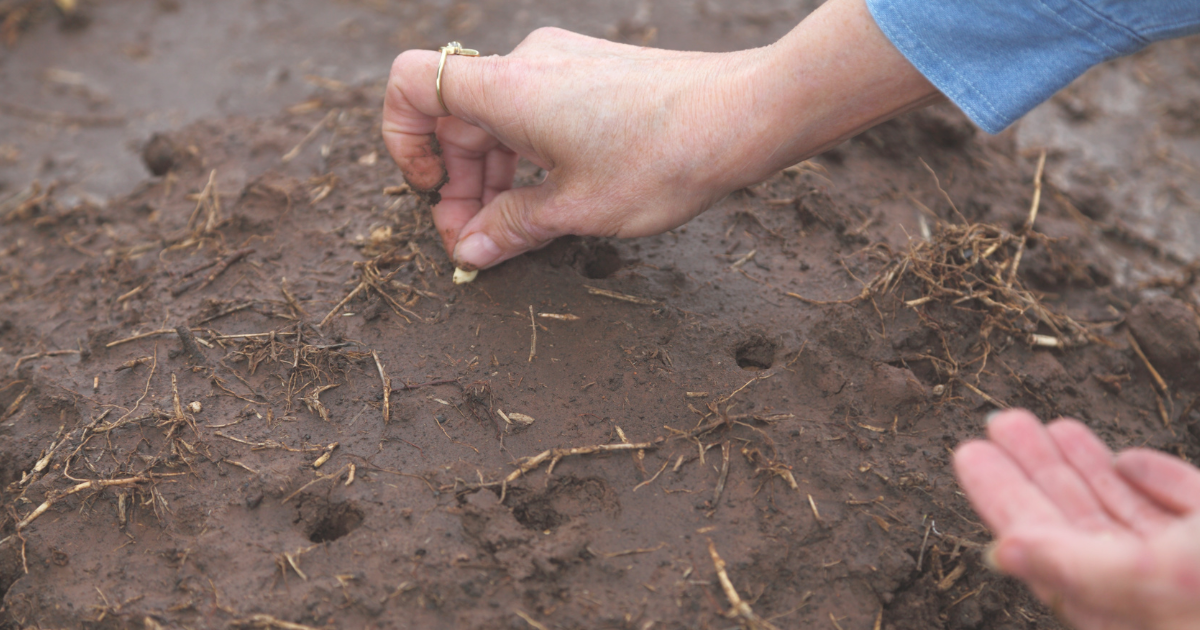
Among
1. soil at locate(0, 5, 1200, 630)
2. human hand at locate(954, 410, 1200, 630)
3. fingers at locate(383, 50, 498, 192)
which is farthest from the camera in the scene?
fingers at locate(383, 50, 498, 192)

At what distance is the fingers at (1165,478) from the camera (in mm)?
1603

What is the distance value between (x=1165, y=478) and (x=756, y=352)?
1.22m

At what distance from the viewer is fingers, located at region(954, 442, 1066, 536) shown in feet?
5.15

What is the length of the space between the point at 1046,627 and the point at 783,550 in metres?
0.78

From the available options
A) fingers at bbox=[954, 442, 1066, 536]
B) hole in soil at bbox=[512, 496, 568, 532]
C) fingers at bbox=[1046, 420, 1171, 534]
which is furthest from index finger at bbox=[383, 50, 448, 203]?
fingers at bbox=[1046, 420, 1171, 534]

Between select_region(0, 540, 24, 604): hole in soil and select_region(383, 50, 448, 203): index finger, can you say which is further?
select_region(383, 50, 448, 203): index finger

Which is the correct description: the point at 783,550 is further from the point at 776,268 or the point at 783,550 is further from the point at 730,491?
the point at 776,268

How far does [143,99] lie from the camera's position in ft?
15.1

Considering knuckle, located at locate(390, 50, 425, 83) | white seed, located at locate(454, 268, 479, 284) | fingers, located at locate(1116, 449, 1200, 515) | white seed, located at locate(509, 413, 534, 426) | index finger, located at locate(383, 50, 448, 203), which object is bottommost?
white seed, located at locate(509, 413, 534, 426)

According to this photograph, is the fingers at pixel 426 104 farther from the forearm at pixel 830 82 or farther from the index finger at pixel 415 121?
the forearm at pixel 830 82

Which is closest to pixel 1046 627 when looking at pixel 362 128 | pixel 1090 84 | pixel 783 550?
pixel 783 550

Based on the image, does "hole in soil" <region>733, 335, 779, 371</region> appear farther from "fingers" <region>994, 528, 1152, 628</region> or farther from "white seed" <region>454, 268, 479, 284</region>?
"fingers" <region>994, 528, 1152, 628</region>

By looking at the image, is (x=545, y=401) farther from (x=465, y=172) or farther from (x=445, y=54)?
(x=445, y=54)

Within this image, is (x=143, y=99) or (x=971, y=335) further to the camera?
(x=143, y=99)
